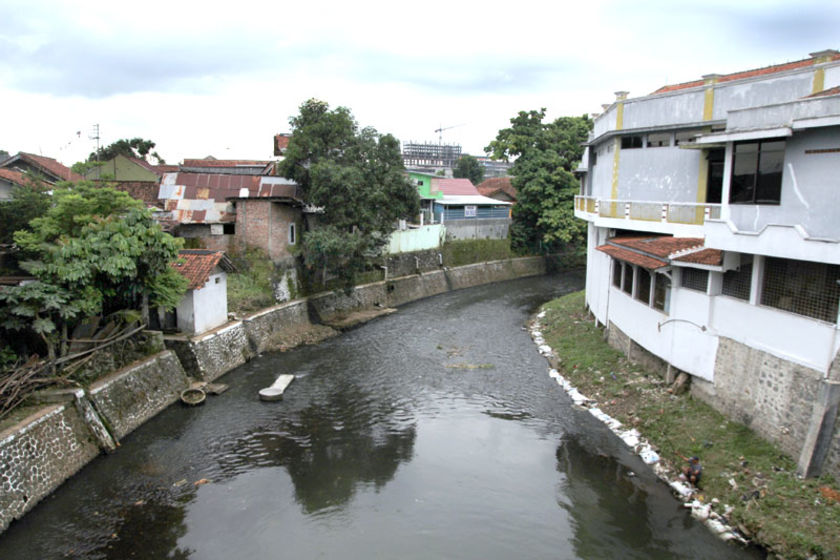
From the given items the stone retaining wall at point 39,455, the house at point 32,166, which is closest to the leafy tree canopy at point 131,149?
the house at point 32,166

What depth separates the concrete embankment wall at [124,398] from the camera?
1052 centimetres

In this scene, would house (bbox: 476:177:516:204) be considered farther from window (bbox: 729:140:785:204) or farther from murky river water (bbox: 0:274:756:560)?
window (bbox: 729:140:785:204)

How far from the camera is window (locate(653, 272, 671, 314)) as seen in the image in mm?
14062

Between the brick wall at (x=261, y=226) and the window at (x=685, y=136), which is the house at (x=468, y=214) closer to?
the brick wall at (x=261, y=226)

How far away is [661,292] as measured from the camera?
1461 cm

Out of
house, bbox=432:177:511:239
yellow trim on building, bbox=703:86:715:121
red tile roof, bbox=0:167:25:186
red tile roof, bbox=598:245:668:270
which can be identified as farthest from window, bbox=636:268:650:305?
red tile roof, bbox=0:167:25:186

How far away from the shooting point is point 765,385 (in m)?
10.9

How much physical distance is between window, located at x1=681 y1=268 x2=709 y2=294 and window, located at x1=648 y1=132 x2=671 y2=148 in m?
5.61

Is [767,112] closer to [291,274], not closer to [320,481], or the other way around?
[320,481]

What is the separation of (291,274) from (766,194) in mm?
18163

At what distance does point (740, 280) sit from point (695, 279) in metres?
1.32

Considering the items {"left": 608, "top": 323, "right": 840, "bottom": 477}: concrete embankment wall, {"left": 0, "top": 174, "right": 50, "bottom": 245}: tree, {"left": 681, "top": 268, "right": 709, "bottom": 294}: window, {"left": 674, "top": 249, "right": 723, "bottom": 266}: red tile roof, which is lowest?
{"left": 608, "top": 323, "right": 840, "bottom": 477}: concrete embankment wall

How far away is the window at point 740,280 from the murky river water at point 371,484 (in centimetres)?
430

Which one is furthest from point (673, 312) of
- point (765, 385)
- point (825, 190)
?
point (825, 190)
